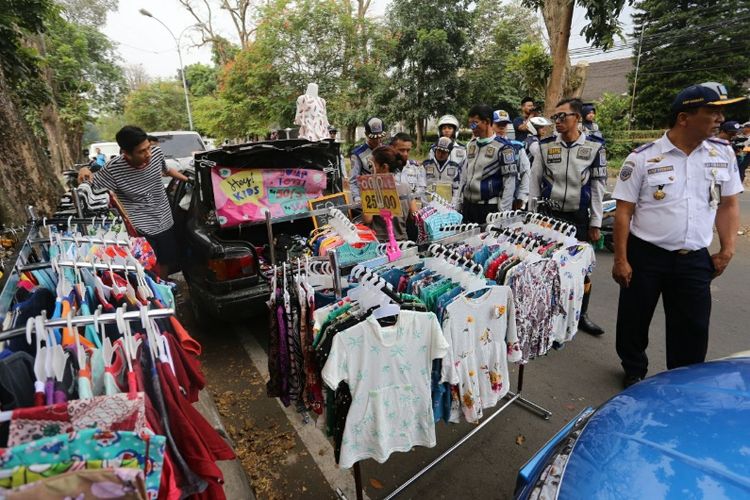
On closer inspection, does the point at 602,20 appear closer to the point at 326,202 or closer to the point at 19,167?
the point at 326,202

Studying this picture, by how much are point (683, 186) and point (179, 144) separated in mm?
12989

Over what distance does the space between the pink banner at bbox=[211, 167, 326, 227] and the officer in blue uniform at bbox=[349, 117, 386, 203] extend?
0.41 meters

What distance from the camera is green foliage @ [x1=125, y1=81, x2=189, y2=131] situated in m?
34.0

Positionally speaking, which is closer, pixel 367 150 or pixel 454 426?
pixel 454 426

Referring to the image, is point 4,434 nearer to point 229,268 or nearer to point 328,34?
point 229,268

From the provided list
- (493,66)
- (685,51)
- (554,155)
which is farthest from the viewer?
(685,51)

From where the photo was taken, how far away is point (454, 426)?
3023mm

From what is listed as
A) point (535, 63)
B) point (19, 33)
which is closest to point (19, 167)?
point (19, 33)

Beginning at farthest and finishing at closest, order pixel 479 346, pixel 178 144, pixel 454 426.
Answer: pixel 178 144 → pixel 454 426 → pixel 479 346

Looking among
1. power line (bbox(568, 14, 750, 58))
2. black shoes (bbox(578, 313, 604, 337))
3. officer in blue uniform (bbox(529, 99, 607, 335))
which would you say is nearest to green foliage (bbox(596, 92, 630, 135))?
power line (bbox(568, 14, 750, 58))

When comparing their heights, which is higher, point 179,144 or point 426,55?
point 426,55

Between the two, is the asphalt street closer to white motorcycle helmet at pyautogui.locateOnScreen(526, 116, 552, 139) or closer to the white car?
white motorcycle helmet at pyautogui.locateOnScreen(526, 116, 552, 139)

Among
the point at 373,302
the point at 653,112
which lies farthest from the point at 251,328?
the point at 653,112

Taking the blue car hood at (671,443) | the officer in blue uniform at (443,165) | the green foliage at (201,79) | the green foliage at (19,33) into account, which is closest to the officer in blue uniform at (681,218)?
the blue car hood at (671,443)
